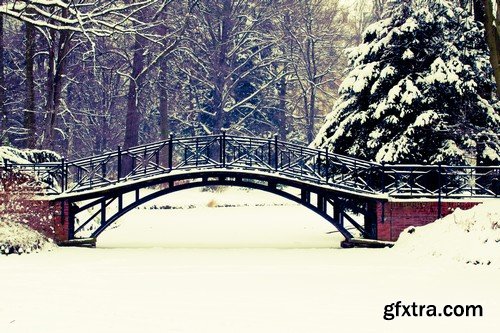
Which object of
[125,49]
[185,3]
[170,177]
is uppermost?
[185,3]

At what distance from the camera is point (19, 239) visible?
22172 mm

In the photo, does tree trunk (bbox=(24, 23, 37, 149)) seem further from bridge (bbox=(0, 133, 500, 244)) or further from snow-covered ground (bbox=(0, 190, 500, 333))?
bridge (bbox=(0, 133, 500, 244))

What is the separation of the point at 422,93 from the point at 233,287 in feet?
37.6

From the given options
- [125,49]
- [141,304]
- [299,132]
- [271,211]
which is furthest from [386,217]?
[299,132]

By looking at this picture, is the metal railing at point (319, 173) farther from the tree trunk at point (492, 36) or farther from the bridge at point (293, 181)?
the tree trunk at point (492, 36)

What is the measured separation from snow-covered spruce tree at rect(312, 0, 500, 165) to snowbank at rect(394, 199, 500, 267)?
10.7 ft

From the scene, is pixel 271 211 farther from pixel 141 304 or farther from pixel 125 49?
pixel 141 304

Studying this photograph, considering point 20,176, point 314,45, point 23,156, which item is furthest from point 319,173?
point 314,45

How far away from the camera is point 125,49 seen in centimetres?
4859

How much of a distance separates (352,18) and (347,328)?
51328 mm

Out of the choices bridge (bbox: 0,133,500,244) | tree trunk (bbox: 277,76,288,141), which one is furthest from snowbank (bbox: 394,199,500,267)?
tree trunk (bbox: 277,76,288,141)

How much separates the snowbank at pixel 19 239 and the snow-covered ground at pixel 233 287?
1.44 ft

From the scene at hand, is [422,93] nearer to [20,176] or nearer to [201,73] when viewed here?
[20,176]

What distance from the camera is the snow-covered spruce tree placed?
84.8ft
